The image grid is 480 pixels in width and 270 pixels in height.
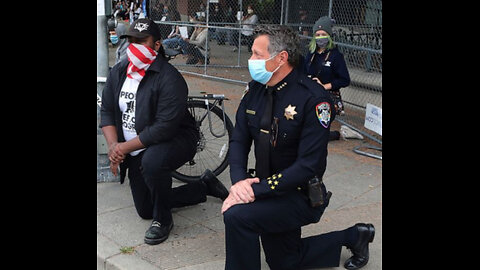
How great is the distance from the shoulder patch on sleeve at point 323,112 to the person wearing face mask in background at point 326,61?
3282 mm

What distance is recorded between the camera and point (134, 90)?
4.08 meters

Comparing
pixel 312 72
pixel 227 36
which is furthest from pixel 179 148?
pixel 227 36

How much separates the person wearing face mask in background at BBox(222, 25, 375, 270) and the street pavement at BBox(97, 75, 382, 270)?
68 cm

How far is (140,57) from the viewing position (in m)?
3.96

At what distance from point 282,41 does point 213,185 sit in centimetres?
180

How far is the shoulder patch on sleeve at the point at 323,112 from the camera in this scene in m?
3.04

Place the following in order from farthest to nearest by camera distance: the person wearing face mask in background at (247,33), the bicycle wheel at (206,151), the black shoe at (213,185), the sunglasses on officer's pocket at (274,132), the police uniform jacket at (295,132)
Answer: the person wearing face mask in background at (247,33)
the bicycle wheel at (206,151)
the black shoe at (213,185)
the sunglasses on officer's pocket at (274,132)
the police uniform jacket at (295,132)

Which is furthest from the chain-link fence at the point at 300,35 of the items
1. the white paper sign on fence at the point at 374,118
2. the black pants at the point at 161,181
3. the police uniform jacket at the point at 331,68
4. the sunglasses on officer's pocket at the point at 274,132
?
the sunglasses on officer's pocket at the point at 274,132

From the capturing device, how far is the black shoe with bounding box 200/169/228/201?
4.50m

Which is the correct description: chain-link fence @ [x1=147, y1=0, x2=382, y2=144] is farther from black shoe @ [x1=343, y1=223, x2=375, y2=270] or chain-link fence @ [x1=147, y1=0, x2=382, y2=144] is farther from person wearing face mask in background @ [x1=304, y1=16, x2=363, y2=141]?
black shoe @ [x1=343, y1=223, x2=375, y2=270]

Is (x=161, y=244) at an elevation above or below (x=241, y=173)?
below

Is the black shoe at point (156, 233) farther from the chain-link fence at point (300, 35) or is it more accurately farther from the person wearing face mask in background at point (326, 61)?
the person wearing face mask in background at point (326, 61)
